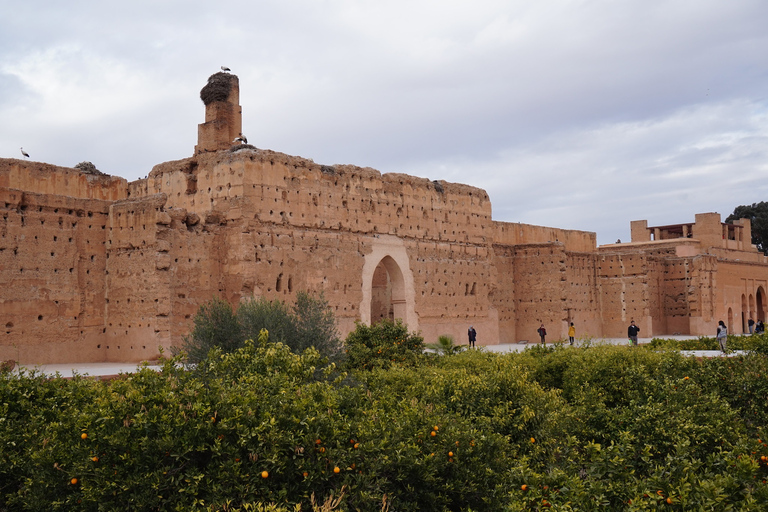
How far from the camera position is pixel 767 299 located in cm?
4253

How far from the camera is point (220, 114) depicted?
2194 cm

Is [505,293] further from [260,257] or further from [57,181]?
[57,181]

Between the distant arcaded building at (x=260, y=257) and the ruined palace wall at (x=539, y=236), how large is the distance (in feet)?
0.33

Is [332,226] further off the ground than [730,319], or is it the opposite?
[332,226]

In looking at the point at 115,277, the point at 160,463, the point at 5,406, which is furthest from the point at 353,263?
the point at 160,463

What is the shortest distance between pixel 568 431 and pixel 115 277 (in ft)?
42.3

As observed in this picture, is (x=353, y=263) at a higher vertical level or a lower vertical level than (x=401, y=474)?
higher

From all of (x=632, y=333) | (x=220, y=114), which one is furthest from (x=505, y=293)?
(x=220, y=114)

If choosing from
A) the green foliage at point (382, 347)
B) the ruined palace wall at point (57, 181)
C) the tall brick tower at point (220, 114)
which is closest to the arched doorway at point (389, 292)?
the tall brick tower at point (220, 114)

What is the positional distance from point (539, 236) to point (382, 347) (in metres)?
20.5

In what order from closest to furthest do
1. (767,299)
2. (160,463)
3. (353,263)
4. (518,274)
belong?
(160,463), (353,263), (518,274), (767,299)

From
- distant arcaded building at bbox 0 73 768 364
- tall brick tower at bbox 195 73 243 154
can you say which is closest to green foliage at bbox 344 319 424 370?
distant arcaded building at bbox 0 73 768 364

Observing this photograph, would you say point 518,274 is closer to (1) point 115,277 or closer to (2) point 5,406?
(1) point 115,277

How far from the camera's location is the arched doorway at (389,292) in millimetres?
24953
